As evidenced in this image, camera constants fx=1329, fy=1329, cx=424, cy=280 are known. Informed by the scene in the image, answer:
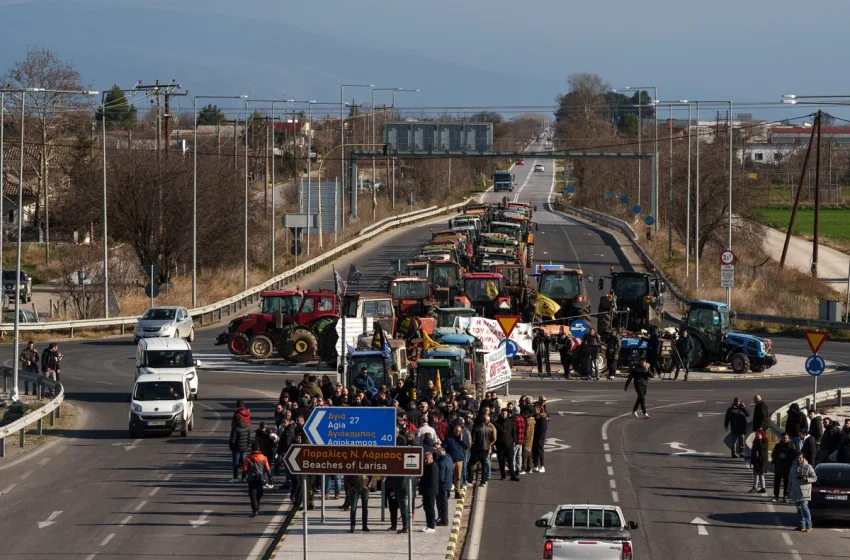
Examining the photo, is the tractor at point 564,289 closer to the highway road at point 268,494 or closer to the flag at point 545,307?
the flag at point 545,307

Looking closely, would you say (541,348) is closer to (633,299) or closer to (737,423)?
(633,299)

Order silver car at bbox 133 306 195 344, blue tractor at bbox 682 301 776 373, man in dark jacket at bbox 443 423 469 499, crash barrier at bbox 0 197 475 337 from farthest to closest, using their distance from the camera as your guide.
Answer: crash barrier at bbox 0 197 475 337 < silver car at bbox 133 306 195 344 < blue tractor at bbox 682 301 776 373 < man in dark jacket at bbox 443 423 469 499

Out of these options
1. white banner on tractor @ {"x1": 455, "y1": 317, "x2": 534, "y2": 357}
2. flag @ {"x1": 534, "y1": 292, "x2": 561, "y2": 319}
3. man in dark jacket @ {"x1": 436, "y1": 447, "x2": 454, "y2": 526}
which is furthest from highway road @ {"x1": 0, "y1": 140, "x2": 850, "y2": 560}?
flag @ {"x1": 534, "y1": 292, "x2": 561, "y2": 319}

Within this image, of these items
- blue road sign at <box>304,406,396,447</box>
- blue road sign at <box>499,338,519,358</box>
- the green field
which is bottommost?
blue road sign at <box>499,338,519,358</box>

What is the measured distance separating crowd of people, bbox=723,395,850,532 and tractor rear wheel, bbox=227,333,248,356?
18.9m

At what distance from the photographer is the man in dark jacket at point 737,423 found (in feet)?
92.9

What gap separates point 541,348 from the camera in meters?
42.3

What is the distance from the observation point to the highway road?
21031mm

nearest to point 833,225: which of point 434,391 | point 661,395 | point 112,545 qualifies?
point 661,395

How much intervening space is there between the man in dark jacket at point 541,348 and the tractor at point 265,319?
25.0 feet

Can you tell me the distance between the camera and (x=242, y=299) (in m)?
59.6

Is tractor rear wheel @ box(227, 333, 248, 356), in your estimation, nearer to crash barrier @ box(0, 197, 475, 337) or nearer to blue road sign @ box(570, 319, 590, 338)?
crash barrier @ box(0, 197, 475, 337)

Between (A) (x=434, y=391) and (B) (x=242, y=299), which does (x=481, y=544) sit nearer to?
(A) (x=434, y=391)

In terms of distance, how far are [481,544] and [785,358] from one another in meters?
29.0
